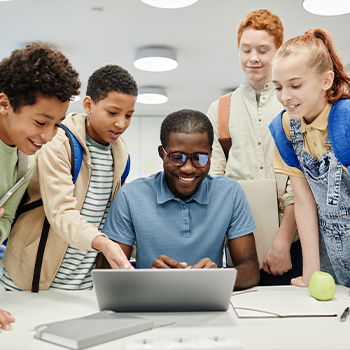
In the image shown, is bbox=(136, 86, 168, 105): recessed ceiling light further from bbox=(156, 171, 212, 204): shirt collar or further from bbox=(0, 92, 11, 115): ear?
bbox=(0, 92, 11, 115): ear

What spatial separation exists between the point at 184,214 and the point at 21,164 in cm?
77

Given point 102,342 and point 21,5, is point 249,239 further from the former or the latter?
point 21,5

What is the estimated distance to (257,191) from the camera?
206 centimetres

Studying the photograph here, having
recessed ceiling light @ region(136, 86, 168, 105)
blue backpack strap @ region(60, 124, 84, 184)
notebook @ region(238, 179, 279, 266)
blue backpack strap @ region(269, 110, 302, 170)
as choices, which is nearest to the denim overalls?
blue backpack strap @ region(269, 110, 302, 170)

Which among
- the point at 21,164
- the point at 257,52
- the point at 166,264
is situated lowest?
the point at 166,264

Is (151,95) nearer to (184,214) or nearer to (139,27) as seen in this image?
(139,27)

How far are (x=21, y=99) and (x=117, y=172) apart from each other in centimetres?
67

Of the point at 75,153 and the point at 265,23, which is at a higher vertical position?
the point at 265,23

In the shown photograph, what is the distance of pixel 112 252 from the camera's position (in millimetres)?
1356

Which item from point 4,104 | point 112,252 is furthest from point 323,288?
point 4,104

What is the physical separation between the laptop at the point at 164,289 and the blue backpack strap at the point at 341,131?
2.43 ft

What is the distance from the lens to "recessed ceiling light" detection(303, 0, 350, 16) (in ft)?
13.2

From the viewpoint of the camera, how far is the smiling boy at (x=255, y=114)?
2.20 metres

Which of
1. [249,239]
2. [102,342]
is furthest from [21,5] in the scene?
[102,342]
